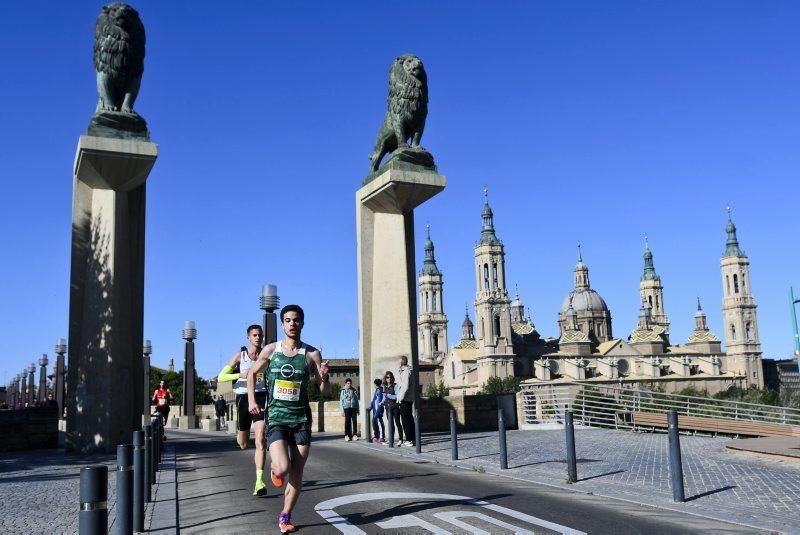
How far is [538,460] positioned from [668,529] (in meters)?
6.39

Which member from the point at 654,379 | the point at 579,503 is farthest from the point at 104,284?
the point at 654,379

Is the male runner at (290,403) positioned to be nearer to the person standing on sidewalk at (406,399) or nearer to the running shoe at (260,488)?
the running shoe at (260,488)

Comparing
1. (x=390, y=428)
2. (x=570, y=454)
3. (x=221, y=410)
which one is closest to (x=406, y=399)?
(x=390, y=428)

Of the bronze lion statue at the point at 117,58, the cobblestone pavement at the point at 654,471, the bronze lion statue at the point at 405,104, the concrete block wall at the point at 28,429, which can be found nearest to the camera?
the cobblestone pavement at the point at 654,471

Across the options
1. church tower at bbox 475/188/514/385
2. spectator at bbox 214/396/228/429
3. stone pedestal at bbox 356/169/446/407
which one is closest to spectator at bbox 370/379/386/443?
stone pedestal at bbox 356/169/446/407

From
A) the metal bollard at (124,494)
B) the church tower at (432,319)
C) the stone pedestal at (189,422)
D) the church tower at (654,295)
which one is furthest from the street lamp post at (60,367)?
the church tower at (654,295)

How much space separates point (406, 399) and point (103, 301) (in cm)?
694

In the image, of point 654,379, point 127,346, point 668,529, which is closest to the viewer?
point 668,529

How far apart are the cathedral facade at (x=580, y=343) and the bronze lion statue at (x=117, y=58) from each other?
356 feet

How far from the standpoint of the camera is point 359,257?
20859 millimetres

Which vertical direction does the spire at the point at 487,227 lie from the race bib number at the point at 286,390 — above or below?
above

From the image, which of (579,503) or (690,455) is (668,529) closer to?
(579,503)

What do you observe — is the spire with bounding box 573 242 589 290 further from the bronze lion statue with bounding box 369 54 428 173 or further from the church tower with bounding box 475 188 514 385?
the bronze lion statue with bounding box 369 54 428 173

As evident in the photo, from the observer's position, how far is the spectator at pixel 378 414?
1810 cm
